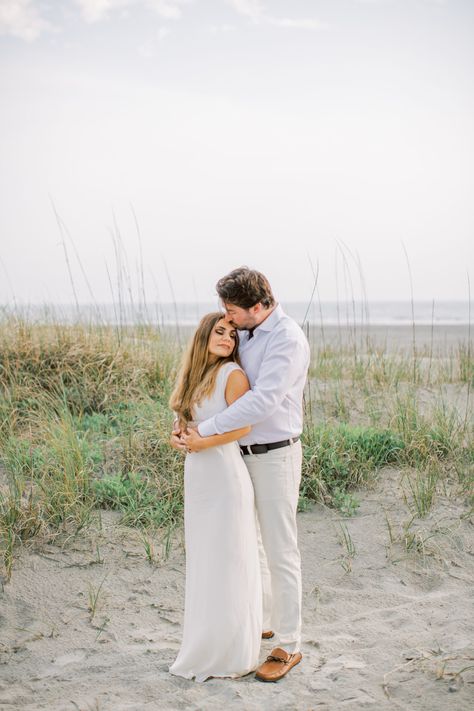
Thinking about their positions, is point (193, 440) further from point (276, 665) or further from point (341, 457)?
point (341, 457)

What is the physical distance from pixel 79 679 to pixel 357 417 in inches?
158

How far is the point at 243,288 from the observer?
324cm

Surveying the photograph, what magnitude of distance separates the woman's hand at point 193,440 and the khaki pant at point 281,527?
297 mm

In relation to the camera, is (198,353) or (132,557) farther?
(132,557)

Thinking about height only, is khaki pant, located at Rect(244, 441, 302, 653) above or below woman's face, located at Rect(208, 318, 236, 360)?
Answer: below

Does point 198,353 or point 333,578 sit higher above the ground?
point 198,353

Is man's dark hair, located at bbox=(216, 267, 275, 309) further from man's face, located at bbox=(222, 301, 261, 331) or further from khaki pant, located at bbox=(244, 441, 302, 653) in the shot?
khaki pant, located at bbox=(244, 441, 302, 653)

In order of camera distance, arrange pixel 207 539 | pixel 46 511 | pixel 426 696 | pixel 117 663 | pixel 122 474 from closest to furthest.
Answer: pixel 426 696 < pixel 207 539 < pixel 117 663 < pixel 46 511 < pixel 122 474

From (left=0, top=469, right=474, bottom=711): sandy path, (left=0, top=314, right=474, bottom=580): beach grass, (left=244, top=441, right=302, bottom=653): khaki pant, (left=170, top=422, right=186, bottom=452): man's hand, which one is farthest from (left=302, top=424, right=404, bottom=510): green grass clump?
(left=170, top=422, right=186, bottom=452): man's hand

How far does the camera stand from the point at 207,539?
3250 millimetres

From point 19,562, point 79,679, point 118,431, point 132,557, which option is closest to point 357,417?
point 118,431

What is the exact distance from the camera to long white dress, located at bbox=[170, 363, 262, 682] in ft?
10.6

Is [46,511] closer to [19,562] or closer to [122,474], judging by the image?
[19,562]

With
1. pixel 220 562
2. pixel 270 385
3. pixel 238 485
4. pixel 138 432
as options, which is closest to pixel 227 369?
pixel 270 385
